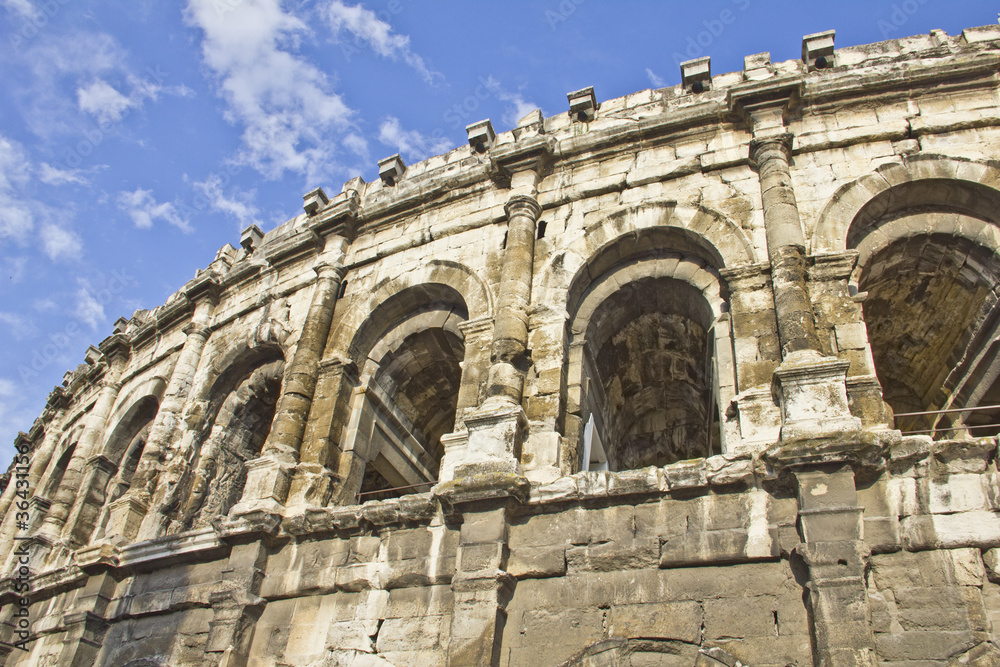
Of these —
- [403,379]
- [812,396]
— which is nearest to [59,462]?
[403,379]

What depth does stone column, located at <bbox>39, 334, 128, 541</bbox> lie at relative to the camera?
42.3ft

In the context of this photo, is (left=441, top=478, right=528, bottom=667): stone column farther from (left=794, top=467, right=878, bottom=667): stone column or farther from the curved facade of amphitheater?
(left=794, top=467, right=878, bottom=667): stone column

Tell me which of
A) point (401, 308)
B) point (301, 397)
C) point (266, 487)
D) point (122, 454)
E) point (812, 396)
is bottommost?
point (266, 487)

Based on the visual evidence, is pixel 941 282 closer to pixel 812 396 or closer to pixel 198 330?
pixel 812 396

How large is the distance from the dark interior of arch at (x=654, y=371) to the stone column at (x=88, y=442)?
937 cm

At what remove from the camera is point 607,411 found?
33.2 ft

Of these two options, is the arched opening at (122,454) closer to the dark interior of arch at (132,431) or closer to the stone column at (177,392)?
the dark interior of arch at (132,431)

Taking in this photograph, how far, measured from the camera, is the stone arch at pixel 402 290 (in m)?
9.62

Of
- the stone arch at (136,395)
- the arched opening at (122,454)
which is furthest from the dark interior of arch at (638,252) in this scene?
the arched opening at (122,454)

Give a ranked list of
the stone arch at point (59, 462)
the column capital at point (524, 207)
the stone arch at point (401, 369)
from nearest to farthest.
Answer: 1. the column capital at point (524, 207)
2. the stone arch at point (401, 369)
3. the stone arch at point (59, 462)

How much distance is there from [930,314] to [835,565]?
4660 millimetres

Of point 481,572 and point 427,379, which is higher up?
point 427,379

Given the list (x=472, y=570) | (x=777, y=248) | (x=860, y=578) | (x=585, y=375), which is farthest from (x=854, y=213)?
(x=472, y=570)

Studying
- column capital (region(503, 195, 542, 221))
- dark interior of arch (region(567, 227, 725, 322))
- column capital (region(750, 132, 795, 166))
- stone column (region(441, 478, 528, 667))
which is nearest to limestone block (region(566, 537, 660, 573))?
stone column (region(441, 478, 528, 667))
